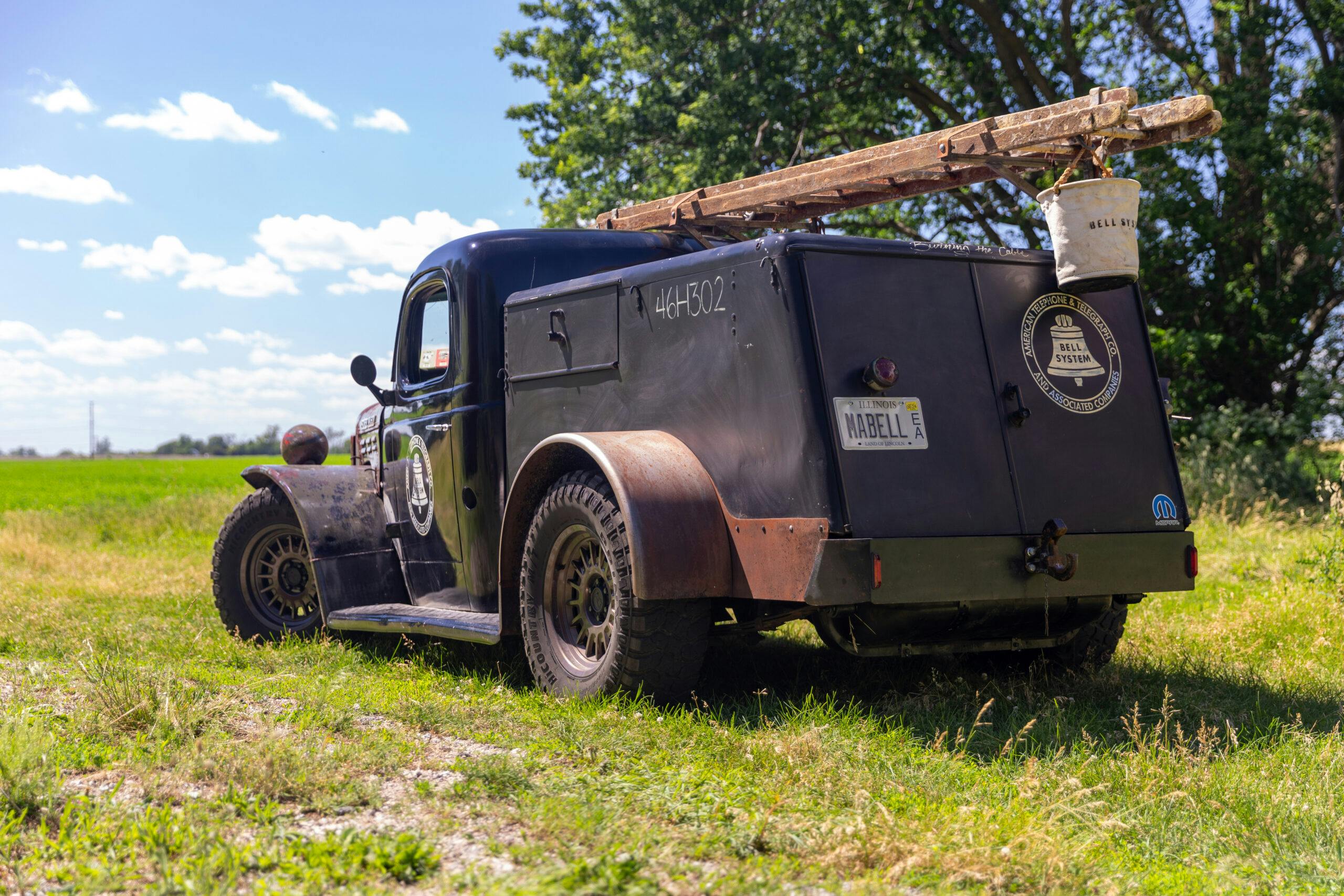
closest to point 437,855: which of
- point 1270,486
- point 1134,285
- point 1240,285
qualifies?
point 1134,285

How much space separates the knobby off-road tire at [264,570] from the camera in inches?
294

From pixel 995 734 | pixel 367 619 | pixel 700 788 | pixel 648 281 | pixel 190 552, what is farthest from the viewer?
pixel 190 552

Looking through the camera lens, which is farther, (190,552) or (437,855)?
(190,552)

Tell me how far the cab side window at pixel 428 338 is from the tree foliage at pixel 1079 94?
8184 mm

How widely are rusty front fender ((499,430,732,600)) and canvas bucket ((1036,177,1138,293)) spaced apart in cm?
174

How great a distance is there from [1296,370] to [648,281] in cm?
1259

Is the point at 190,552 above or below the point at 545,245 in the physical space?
below

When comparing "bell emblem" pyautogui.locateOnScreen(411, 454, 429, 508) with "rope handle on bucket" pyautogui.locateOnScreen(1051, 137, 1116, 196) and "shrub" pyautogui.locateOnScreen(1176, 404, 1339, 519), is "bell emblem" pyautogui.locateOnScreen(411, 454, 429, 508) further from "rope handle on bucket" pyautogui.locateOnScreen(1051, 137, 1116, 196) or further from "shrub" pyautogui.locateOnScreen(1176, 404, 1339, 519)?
"shrub" pyautogui.locateOnScreen(1176, 404, 1339, 519)

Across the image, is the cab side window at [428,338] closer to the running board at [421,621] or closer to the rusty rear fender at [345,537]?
the rusty rear fender at [345,537]

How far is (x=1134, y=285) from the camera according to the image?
5164mm

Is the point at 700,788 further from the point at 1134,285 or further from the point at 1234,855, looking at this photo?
the point at 1134,285

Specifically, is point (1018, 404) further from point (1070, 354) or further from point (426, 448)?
point (426, 448)

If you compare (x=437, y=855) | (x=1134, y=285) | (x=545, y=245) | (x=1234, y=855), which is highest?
(x=545, y=245)

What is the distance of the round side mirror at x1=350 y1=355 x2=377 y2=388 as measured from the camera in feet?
23.3
